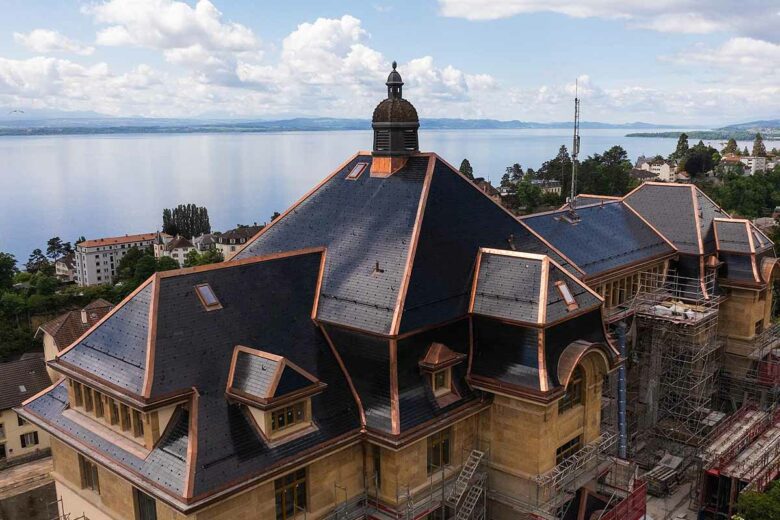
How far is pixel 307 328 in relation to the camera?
2752 cm

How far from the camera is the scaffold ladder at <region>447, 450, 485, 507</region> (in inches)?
1074

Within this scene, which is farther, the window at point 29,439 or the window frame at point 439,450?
the window at point 29,439

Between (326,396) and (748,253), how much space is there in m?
35.5

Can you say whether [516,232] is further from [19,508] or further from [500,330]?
[19,508]

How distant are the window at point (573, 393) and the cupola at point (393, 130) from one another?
12.7 metres

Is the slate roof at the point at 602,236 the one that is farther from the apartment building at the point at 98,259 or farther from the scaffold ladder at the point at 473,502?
the apartment building at the point at 98,259

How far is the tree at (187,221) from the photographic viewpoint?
524 feet

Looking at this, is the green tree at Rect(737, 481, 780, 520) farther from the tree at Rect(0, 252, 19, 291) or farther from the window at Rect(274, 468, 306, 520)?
the tree at Rect(0, 252, 19, 291)

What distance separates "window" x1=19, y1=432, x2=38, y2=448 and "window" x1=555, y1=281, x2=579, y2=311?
4353 cm

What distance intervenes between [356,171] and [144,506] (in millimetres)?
17899

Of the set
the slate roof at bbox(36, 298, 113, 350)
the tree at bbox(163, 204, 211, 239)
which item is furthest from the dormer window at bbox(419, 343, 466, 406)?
the tree at bbox(163, 204, 211, 239)

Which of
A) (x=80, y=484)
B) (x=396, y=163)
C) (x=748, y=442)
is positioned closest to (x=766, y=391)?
(x=748, y=442)

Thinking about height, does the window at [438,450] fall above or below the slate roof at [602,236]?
below

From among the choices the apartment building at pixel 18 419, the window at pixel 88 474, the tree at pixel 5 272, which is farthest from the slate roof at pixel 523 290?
the tree at pixel 5 272
